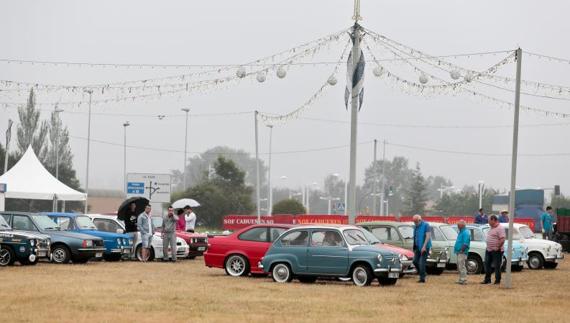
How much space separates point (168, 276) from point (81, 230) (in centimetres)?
720

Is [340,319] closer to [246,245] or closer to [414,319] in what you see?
[414,319]

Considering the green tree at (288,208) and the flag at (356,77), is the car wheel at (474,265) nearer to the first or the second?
the flag at (356,77)

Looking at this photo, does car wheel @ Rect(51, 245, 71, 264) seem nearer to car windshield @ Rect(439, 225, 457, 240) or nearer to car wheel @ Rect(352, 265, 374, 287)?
car wheel @ Rect(352, 265, 374, 287)

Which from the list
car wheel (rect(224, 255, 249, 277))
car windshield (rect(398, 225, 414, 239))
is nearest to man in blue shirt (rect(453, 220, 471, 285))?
car windshield (rect(398, 225, 414, 239))

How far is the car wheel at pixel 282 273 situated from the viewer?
75.9 feet

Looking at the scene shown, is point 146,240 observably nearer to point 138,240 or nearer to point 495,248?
point 138,240

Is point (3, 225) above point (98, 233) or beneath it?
above

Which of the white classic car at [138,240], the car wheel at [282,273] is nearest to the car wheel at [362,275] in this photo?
the car wheel at [282,273]

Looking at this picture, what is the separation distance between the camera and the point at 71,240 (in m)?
28.8

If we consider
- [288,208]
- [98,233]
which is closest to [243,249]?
[98,233]

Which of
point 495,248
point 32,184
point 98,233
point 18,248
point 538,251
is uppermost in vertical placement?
point 32,184

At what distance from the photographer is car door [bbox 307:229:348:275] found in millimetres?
22594

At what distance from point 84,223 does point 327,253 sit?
11.3m

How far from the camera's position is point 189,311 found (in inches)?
630
